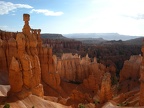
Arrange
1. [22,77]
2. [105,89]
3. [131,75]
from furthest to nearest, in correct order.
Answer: [131,75]
[105,89]
[22,77]

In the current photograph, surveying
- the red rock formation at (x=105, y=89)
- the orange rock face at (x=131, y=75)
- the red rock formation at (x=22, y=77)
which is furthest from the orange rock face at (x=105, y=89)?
the orange rock face at (x=131, y=75)

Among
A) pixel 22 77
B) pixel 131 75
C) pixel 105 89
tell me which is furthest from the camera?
pixel 131 75

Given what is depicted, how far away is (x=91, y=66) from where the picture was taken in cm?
5797

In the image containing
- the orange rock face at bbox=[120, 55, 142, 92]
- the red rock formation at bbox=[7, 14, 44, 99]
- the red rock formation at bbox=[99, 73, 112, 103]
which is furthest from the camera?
the orange rock face at bbox=[120, 55, 142, 92]

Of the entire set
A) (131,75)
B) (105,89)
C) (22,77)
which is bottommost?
(131,75)

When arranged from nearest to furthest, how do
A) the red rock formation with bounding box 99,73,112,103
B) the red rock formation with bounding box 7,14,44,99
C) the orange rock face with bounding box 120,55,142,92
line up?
the red rock formation with bounding box 7,14,44,99
the red rock formation with bounding box 99,73,112,103
the orange rock face with bounding box 120,55,142,92

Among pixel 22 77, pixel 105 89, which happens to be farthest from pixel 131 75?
pixel 22 77

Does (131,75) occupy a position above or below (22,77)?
below

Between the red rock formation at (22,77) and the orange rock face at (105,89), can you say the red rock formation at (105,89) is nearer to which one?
the orange rock face at (105,89)

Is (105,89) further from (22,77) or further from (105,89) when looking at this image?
(22,77)

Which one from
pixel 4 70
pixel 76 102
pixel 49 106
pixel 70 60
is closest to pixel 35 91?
pixel 49 106

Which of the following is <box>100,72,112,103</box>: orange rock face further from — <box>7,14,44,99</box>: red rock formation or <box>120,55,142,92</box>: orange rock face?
<box>120,55,142,92</box>: orange rock face

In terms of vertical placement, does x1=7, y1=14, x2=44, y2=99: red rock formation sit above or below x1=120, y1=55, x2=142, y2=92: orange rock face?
above

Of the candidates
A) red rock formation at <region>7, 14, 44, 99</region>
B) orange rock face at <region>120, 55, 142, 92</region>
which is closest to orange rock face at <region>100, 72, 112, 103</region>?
red rock formation at <region>7, 14, 44, 99</region>
